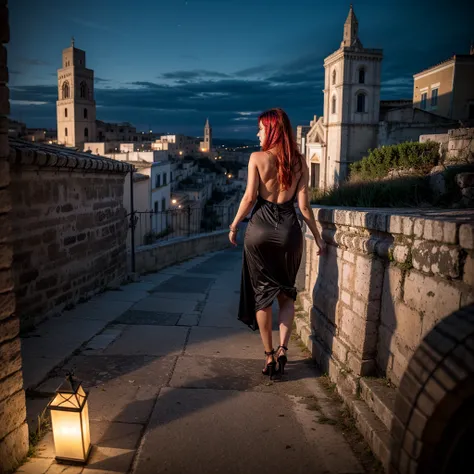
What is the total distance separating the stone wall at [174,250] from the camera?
9250 millimetres

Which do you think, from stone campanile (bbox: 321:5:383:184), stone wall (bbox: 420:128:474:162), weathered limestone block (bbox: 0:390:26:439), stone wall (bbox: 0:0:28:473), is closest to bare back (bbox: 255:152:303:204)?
stone wall (bbox: 0:0:28:473)

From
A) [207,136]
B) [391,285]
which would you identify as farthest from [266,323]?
[207,136]

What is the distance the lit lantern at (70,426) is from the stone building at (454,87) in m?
34.6

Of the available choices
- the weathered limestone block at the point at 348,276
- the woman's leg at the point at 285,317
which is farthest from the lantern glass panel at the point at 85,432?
the weathered limestone block at the point at 348,276

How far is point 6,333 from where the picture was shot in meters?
2.23

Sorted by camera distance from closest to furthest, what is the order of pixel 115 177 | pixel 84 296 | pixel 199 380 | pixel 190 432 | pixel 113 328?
1. pixel 190 432
2. pixel 199 380
3. pixel 113 328
4. pixel 84 296
5. pixel 115 177

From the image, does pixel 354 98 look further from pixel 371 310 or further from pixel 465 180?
pixel 371 310

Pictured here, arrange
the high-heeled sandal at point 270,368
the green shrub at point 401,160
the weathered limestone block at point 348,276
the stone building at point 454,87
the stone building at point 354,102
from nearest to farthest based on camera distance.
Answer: the weathered limestone block at point 348,276 → the high-heeled sandal at point 270,368 → the green shrub at point 401,160 → the stone building at point 454,87 → the stone building at point 354,102

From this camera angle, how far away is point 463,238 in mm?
1874

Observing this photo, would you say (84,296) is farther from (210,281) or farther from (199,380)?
(199,380)

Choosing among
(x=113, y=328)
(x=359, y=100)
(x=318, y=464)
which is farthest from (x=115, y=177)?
(x=359, y=100)

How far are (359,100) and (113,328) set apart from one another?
116ft

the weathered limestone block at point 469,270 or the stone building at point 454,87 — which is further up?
the stone building at point 454,87

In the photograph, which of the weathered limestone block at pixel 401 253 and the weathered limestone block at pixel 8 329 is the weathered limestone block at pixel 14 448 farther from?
the weathered limestone block at pixel 401 253
